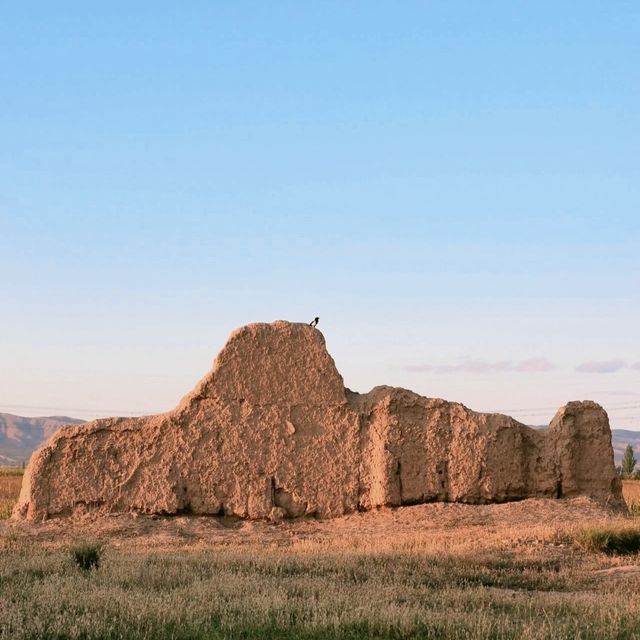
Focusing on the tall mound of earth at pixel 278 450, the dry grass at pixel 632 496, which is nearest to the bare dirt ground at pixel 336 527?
the tall mound of earth at pixel 278 450

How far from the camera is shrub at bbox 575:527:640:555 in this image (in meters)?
12.8

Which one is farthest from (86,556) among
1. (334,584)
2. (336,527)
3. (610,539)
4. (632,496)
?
(632,496)

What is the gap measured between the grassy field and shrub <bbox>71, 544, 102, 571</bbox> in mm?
138

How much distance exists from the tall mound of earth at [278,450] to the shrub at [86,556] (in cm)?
481

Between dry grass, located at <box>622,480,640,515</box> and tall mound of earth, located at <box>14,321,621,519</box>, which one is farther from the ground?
tall mound of earth, located at <box>14,321,621,519</box>

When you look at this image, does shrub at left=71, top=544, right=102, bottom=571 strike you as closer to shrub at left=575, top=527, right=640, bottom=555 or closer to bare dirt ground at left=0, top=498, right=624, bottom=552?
bare dirt ground at left=0, top=498, right=624, bottom=552

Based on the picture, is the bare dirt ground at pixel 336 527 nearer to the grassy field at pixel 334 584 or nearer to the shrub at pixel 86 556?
the grassy field at pixel 334 584

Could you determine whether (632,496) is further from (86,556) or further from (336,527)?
(86,556)

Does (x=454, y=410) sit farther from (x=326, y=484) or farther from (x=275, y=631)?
(x=275, y=631)

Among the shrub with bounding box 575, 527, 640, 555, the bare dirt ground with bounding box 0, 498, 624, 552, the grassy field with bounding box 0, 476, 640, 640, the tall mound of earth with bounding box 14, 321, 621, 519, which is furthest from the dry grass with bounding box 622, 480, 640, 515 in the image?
the shrub with bounding box 575, 527, 640, 555

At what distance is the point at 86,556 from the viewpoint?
439 inches

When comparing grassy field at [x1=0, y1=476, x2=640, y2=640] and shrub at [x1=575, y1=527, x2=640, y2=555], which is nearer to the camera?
grassy field at [x1=0, y1=476, x2=640, y2=640]

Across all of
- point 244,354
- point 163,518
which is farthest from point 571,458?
point 163,518

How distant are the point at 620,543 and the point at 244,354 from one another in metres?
6.63
